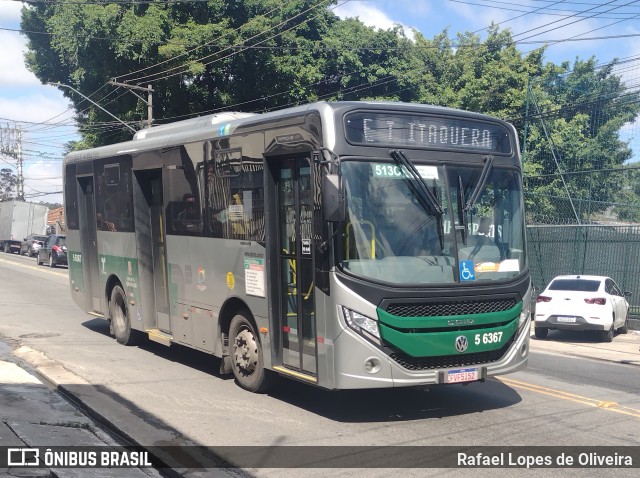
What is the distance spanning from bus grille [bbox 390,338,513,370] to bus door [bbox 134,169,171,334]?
5122 millimetres

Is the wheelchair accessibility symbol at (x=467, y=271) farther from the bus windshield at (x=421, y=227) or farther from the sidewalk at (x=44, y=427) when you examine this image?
the sidewalk at (x=44, y=427)

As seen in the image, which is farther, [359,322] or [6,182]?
[6,182]

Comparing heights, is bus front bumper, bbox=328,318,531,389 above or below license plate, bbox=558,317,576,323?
above

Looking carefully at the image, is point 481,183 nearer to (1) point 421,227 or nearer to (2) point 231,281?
(1) point 421,227

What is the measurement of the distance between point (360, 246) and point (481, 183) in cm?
164

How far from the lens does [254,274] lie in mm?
8648

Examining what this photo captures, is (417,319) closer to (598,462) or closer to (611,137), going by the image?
(598,462)

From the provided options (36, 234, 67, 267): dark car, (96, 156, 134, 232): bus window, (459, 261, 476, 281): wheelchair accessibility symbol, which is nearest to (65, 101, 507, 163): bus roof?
(96, 156, 134, 232): bus window

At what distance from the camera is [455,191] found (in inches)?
307

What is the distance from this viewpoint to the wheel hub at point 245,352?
29.2 ft

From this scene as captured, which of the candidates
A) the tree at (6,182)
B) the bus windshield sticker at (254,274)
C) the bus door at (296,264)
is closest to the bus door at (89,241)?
the bus windshield sticker at (254,274)

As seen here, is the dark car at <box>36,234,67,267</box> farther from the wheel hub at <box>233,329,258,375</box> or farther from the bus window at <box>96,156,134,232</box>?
the wheel hub at <box>233,329,258,375</box>

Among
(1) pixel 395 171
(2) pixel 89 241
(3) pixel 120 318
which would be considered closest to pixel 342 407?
(1) pixel 395 171

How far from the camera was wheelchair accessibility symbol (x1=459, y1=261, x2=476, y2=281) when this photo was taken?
764 centimetres
